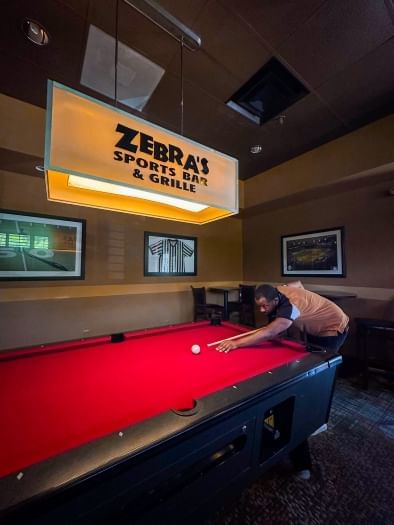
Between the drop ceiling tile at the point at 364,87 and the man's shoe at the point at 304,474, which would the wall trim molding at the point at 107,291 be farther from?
the man's shoe at the point at 304,474

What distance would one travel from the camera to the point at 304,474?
1559 millimetres

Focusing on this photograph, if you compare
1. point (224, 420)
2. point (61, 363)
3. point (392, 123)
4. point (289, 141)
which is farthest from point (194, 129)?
point (224, 420)

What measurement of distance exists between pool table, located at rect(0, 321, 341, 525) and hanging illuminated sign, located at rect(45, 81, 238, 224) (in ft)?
3.67

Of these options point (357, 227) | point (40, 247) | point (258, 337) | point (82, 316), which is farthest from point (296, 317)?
point (40, 247)

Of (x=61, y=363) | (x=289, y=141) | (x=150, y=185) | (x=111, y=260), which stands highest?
(x=289, y=141)

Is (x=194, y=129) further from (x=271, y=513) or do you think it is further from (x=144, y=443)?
(x=271, y=513)

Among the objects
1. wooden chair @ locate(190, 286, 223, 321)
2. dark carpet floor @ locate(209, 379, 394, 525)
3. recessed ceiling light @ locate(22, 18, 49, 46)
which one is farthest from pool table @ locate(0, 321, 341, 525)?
wooden chair @ locate(190, 286, 223, 321)

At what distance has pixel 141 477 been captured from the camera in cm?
77

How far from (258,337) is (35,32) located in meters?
3.04

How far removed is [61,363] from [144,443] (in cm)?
102

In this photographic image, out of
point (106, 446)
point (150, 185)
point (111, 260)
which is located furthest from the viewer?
point (111, 260)

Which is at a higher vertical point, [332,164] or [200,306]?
[332,164]

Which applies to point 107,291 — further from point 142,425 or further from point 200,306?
point 142,425

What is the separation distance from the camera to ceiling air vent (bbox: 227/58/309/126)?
222 cm
